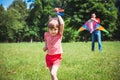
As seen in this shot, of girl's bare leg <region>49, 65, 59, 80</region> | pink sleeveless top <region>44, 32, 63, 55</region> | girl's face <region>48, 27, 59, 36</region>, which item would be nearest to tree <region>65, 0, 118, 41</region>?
pink sleeveless top <region>44, 32, 63, 55</region>

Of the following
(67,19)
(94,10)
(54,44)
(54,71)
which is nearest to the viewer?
(54,71)

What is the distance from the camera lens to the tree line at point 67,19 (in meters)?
58.2

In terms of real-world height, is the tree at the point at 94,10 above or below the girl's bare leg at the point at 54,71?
above

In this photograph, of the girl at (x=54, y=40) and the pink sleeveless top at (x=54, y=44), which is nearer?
the girl at (x=54, y=40)

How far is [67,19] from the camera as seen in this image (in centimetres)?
5928

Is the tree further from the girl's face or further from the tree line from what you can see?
the girl's face

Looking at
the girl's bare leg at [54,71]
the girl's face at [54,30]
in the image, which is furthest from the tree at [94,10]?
the girl's bare leg at [54,71]

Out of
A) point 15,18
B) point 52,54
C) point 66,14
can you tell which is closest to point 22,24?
point 15,18

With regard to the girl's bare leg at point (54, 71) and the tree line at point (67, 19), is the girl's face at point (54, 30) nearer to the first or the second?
the girl's bare leg at point (54, 71)

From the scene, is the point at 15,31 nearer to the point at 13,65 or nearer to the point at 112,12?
the point at 112,12

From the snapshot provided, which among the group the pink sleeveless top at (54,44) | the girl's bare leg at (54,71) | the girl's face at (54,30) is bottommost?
the girl's bare leg at (54,71)

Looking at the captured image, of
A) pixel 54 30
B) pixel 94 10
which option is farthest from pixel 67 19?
pixel 54 30

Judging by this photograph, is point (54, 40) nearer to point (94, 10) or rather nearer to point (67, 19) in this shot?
point (67, 19)

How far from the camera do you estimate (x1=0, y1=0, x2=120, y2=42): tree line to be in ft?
191
